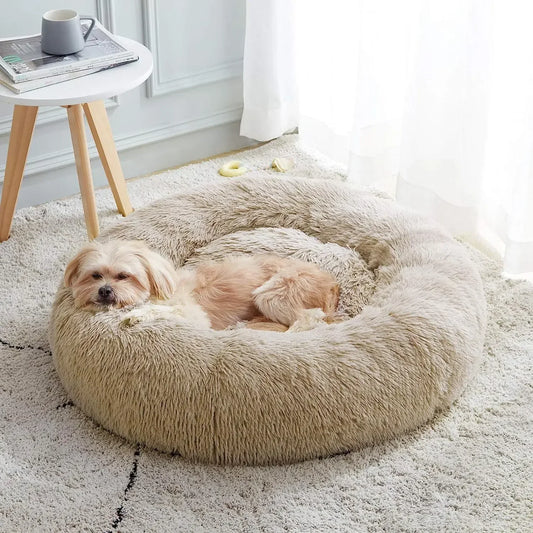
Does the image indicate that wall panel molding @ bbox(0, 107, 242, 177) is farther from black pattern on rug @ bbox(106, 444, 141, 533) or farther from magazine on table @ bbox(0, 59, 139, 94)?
black pattern on rug @ bbox(106, 444, 141, 533)

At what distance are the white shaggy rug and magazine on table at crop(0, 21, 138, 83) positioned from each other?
0.78 m

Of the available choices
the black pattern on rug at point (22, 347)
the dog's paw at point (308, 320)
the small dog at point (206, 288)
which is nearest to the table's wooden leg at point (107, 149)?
the small dog at point (206, 288)

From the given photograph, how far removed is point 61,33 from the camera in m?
2.37

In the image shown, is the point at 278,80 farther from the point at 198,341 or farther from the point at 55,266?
the point at 198,341

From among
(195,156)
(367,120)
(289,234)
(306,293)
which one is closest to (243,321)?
(306,293)

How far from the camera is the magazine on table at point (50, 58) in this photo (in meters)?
2.32

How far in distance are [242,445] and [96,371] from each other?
1.24 ft

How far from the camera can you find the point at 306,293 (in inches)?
83.7

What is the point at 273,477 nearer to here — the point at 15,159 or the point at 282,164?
the point at 15,159

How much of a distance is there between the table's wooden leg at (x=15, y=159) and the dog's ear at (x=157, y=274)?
0.71 meters

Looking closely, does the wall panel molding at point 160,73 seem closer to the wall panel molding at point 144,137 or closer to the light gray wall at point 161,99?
the light gray wall at point 161,99

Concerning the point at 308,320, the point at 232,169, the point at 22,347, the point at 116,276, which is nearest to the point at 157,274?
the point at 116,276

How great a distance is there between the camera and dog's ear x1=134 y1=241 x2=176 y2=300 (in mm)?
2023

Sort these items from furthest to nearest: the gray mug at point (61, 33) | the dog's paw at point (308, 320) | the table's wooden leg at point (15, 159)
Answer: the table's wooden leg at point (15, 159)
the gray mug at point (61, 33)
the dog's paw at point (308, 320)
